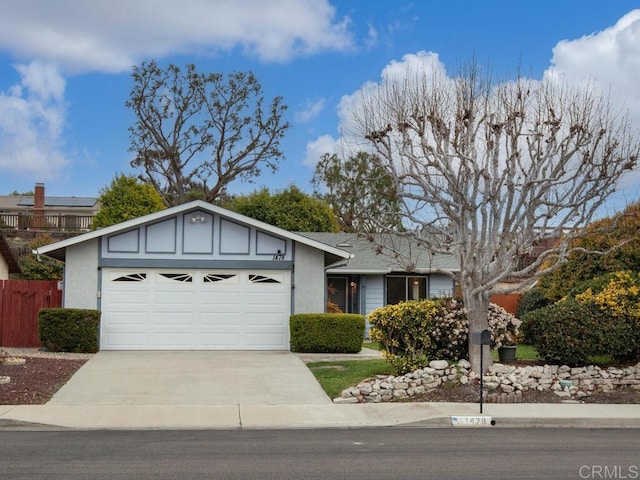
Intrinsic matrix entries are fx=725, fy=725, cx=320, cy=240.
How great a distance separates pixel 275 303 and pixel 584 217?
29.9 feet

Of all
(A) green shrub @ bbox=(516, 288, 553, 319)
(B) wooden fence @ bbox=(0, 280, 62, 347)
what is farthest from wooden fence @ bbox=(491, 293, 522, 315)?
(B) wooden fence @ bbox=(0, 280, 62, 347)

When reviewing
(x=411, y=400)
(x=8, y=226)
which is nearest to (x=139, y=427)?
(x=411, y=400)

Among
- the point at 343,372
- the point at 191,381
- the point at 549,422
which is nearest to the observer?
the point at 549,422

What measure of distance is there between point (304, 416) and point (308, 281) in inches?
348

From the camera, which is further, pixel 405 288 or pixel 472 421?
pixel 405 288

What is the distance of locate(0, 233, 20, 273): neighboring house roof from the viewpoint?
25.7 m

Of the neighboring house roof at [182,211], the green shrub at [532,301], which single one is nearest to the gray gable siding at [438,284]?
the green shrub at [532,301]

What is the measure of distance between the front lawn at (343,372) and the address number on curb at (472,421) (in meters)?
2.68

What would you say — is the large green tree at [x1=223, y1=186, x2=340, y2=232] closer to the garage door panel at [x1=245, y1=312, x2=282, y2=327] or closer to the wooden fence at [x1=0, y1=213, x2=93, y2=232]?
the wooden fence at [x1=0, y1=213, x2=93, y2=232]

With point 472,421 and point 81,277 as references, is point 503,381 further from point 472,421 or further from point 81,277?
point 81,277

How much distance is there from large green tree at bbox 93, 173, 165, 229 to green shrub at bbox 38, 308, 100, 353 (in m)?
13.2

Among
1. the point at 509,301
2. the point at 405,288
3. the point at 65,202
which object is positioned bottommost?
the point at 509,301

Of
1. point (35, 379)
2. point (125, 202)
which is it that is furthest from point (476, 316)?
point (125, 202)

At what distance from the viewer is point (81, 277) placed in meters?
19.4
